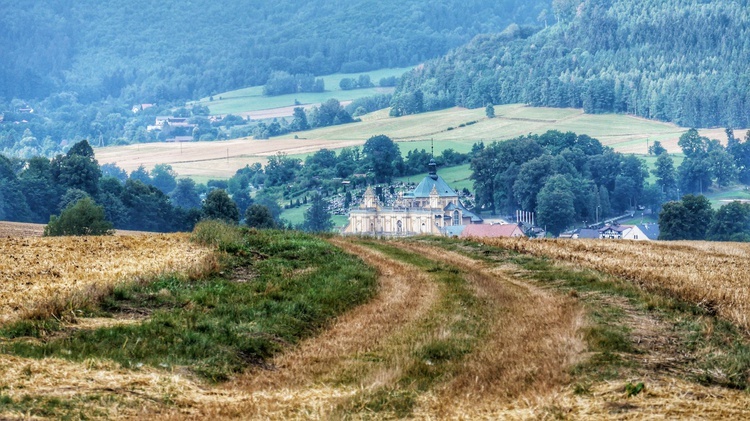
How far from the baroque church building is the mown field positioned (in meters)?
146

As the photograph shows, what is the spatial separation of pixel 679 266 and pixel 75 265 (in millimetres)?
15725

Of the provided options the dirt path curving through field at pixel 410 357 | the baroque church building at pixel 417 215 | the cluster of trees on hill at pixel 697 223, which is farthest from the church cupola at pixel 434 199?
the dirt path curving through field at pixel 410 357

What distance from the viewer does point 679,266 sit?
31.4 metres

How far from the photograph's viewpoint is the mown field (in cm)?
1338

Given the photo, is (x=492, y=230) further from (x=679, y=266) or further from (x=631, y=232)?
(x=679, y=266)

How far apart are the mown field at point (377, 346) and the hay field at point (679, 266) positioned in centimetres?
14

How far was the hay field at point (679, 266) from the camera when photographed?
2200cm

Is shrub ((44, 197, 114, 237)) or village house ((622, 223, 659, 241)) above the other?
shrub ((44, 197, 114, 237))

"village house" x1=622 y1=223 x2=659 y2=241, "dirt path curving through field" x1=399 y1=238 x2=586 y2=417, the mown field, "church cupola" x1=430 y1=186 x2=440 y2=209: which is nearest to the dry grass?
the mown field

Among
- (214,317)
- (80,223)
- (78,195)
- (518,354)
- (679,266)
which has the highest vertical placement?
(214,317)

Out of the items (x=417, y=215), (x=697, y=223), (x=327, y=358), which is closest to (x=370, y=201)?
(x=417, y=215)

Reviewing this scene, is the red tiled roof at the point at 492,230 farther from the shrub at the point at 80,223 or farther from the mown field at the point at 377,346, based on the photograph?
the mown field at the point at 377,346

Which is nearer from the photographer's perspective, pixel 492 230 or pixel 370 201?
pixel 492 230

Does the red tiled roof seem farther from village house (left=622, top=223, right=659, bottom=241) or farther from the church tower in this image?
the church tower
